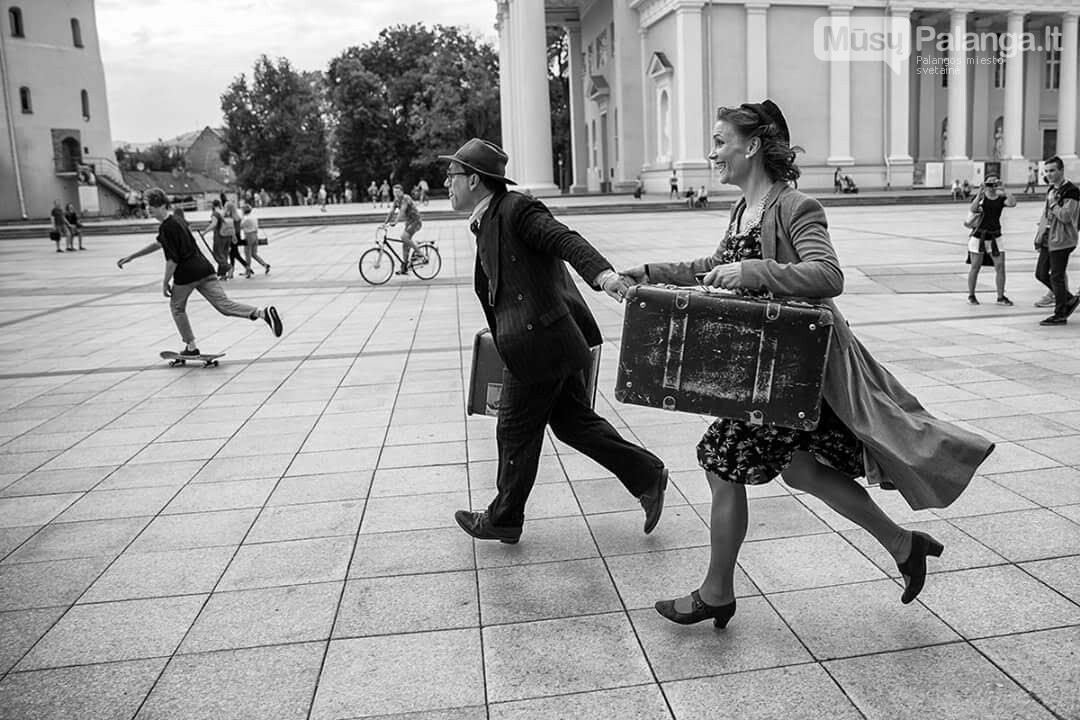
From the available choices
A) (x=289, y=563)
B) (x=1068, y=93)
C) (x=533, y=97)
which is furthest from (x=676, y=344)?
(x=1068, y=93)

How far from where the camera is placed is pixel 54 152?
53094 millimetres

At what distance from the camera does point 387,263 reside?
1697 cm

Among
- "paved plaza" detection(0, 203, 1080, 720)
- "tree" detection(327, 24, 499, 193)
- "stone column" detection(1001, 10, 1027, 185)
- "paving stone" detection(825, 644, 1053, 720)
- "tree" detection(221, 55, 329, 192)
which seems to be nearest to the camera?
"paving stone" detection(825, 644, 1053, 720)

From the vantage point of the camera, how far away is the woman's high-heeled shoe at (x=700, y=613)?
3420 mm

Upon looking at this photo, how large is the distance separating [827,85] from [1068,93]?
46.3ft

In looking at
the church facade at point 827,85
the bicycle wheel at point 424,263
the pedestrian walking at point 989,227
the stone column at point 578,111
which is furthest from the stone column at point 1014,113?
the pedestrian walking at point 989,227

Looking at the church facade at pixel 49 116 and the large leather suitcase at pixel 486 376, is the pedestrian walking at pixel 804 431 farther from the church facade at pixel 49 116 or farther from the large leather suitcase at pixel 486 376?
the church facade at pixel 49 116

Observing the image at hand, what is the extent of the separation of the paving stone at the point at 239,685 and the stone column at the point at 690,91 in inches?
1533

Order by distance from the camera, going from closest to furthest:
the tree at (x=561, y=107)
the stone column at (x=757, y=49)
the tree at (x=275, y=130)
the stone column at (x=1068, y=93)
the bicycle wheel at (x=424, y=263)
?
the bicycle wheel at (x=424, y=263) < the stone column at (x=757, y=49) < the stone column at (x=1068, y=93) < the tree at (x=561, y=107) < the tree at (x=275, y=130)

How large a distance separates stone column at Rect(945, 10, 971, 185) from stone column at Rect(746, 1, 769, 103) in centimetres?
1018

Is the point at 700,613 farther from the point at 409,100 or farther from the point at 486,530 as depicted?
the point at 409,100

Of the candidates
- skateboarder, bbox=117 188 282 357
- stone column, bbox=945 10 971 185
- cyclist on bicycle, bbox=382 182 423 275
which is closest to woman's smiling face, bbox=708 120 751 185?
skateboarder, bbox=117 188 282 357

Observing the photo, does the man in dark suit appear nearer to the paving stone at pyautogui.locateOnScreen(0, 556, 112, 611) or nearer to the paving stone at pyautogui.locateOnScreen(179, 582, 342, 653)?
the paving stone at pyautogui.locateOnScreen(179, 582, 342, 653)

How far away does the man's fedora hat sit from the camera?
13.4ft
